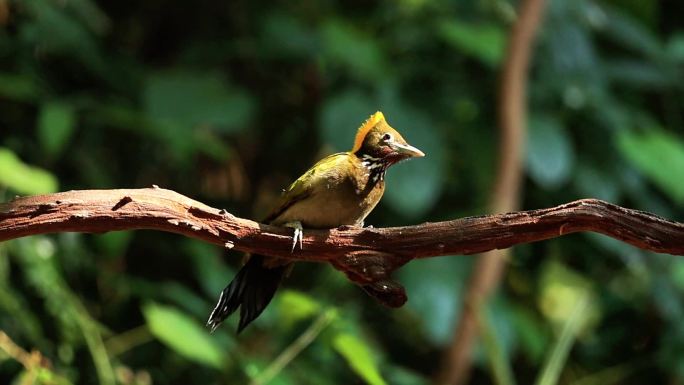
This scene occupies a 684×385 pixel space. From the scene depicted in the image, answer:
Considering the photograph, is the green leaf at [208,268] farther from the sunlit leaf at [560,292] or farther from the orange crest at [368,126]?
the sunlit leaf at [560,292]

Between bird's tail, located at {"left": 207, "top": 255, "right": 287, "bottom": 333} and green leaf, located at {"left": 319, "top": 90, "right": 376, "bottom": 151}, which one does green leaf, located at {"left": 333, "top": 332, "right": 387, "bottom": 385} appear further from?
green leaf, located at {"left": 319, "top": 90, "right": 376, "bottom": 151}

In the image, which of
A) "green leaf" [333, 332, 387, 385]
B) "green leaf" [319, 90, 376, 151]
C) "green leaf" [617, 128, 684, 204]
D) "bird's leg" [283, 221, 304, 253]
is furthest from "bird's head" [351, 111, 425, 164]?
"green leaf" [617, 128, 684, 204]

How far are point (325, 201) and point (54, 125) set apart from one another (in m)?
1.76

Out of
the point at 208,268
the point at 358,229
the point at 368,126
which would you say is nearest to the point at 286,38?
the point at 208,268

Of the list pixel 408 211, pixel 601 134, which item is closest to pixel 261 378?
pixel 408 211

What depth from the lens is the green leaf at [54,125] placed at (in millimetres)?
3535

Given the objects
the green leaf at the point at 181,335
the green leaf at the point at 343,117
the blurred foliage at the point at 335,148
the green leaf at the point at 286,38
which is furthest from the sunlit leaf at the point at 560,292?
the green leaf at the point at 181,335

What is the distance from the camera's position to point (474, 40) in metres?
3.92

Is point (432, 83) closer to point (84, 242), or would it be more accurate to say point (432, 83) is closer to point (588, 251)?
point (588, 251)

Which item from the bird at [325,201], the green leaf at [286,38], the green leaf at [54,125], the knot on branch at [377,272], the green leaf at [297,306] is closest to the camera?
the knot on branch at [377,272]

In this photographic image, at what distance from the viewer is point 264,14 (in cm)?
435

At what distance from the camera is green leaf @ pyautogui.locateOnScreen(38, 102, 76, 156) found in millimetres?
3535

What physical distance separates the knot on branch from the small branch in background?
1.71 m

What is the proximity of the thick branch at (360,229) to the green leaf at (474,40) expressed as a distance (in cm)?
209
